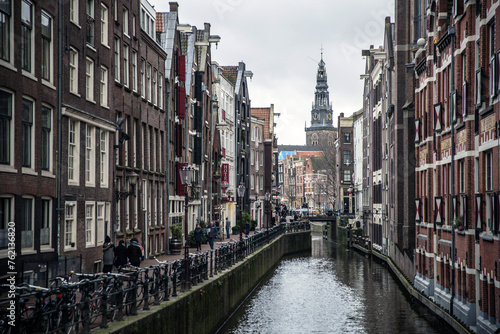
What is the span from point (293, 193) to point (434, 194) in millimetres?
161451

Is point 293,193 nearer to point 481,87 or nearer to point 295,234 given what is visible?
point 295,234

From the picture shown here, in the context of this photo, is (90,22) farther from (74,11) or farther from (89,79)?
(89,79)

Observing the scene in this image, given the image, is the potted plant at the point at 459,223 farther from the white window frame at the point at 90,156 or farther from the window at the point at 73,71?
the window at the point at 73,71

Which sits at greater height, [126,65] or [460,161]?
[126,65]

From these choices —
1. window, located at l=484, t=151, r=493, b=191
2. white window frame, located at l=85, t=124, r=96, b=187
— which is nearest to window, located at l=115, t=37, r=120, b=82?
white window frame, located at l=85, t=124, r=96, b=187

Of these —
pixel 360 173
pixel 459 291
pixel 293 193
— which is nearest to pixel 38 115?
pixel 459 291

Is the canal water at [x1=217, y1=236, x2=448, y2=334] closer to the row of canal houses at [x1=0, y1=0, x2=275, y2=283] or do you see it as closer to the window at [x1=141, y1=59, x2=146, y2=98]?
the row of canal houses at [x1=0, y1=0, x2=275, y2=283]

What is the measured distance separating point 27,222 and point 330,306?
1732 centimetres

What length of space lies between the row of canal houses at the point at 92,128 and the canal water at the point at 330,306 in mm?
6125

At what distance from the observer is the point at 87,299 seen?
527 inches

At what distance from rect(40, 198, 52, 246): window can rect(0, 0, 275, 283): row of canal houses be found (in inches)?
1.2

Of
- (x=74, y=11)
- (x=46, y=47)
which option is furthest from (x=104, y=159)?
(x=46, y=47)

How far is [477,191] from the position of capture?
20.6 metres

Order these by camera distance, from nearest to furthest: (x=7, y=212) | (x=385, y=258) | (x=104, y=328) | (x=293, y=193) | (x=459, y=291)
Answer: (x=104, y=328), (x=7, y=212), (x=459, y=291), (x=385, y=258), (x=293, y=193)
